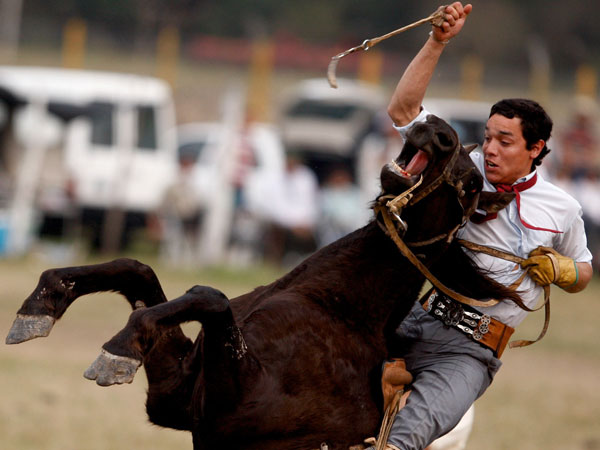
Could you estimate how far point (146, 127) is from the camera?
56.8 feet

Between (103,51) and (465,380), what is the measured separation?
86.7ft

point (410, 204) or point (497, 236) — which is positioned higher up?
point (410, 204)

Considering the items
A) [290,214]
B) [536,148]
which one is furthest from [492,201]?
[290,214]

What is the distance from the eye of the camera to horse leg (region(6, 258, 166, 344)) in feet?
11.7

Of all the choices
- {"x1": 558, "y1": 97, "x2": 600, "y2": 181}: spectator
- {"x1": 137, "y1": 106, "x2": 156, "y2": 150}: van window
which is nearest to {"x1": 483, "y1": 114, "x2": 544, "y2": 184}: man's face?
{"x1": 558, "y1": 97, "x2": 600, "y2": 181}: spectator

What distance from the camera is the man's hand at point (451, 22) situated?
4.04m

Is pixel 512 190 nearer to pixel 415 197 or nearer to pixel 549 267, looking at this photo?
pixel 549 267

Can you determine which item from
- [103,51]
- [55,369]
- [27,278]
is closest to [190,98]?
[103,51]

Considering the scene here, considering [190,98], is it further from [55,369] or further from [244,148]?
[55,369]

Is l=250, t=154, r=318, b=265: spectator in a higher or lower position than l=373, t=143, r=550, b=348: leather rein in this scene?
lower

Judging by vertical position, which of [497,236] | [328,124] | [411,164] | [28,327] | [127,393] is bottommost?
[127,393]

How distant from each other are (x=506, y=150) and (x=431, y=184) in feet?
1.53

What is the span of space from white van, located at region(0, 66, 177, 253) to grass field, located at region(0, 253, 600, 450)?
2840mm

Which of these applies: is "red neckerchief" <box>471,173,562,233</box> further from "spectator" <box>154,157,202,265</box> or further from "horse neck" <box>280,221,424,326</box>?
"spectator" <box>154,157,202,265</box>
